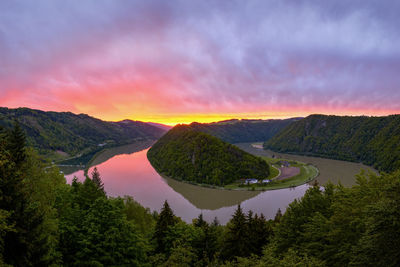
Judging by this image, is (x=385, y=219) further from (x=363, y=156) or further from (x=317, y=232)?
(x=363, y=156)

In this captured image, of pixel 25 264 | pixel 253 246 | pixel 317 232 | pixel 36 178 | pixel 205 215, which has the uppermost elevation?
pixel 36 178

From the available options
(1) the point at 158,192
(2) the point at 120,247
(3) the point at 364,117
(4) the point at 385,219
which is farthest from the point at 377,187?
(3) the point at 364,117

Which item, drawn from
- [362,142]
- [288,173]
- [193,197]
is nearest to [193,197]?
[193,197]

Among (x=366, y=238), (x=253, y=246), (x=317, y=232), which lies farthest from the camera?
(x=253, y=246)

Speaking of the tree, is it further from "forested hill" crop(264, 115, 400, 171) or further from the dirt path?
"forested hill" crop(264, 115, 400, 171)

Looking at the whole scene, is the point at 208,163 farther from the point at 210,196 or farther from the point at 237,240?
the point at 237,240

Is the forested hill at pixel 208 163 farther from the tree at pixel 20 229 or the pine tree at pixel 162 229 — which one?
the tree at pixel 20 229

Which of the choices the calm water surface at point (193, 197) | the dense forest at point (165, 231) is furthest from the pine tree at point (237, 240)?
the calm water surface at point (193, 197)
